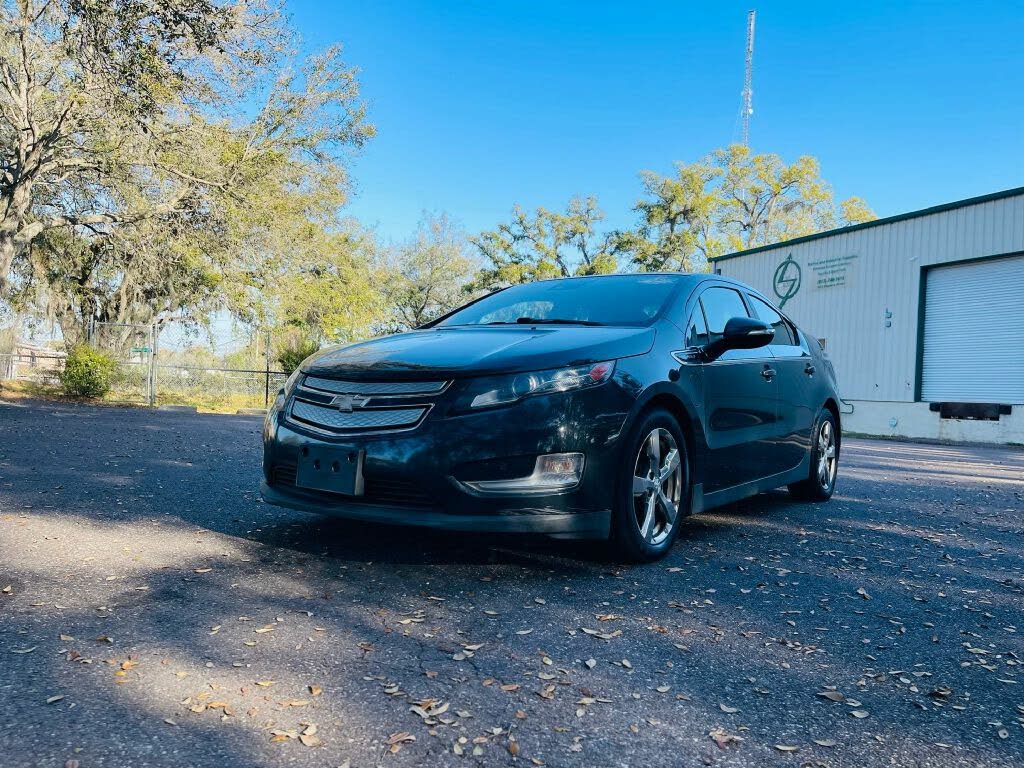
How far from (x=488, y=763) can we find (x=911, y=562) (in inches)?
125

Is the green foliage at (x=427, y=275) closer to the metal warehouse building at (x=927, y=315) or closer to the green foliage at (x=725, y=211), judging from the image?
the green foliage at (x=725, y=211)

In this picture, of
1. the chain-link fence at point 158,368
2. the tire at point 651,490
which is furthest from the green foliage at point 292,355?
the tire at point 651,490

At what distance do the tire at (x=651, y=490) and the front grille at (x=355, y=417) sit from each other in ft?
3.27

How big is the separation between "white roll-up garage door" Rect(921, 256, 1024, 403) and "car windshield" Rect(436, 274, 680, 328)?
668 inches

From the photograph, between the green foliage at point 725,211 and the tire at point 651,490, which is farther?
the green foliage at point 725,211

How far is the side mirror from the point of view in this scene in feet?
13.9

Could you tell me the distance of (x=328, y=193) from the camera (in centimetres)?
2123

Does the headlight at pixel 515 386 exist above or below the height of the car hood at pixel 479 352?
below

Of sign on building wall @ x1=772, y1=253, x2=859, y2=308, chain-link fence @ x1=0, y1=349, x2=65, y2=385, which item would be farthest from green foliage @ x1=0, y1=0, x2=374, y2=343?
sign on building wall @ x1=772, y1=253, x2=859, y2=308

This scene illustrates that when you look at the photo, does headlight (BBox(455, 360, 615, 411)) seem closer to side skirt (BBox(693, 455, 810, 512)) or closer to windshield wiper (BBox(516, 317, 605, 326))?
windshield wiper (BBox(516, 317, 605, 326))

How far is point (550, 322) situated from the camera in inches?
171

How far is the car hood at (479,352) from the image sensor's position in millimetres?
3422

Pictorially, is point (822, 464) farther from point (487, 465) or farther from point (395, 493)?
point (395, 493)

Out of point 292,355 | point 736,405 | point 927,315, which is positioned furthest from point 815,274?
point 736,405
